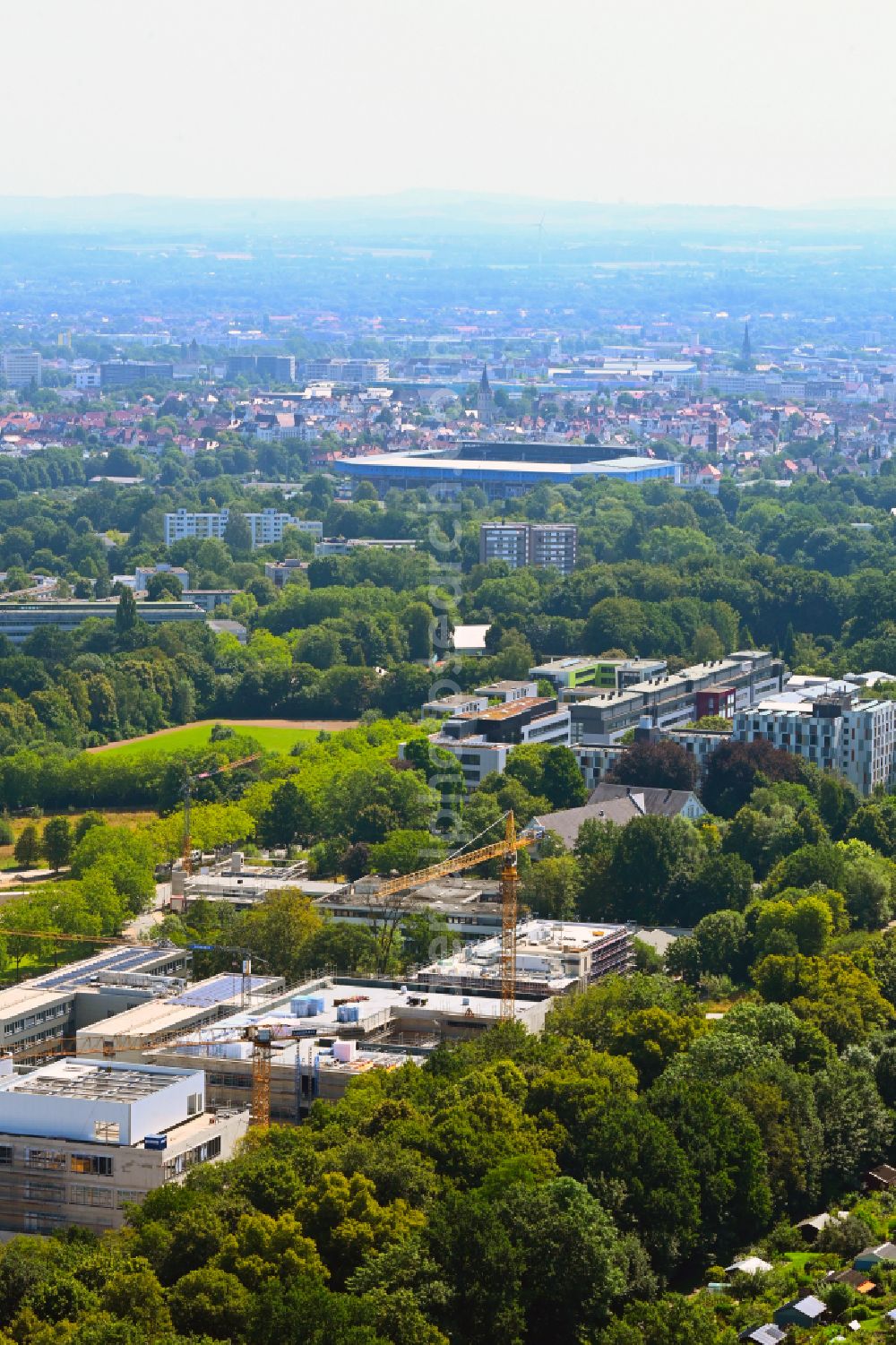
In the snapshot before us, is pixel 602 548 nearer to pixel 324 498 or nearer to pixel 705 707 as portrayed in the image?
pixel 324 498

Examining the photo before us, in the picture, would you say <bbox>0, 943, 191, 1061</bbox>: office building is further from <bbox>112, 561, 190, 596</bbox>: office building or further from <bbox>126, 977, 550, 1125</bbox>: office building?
<bbox>112, 561, 190, 596</bbox>: office building

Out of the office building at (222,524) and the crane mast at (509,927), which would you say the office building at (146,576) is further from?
the crane mast at (509,927)

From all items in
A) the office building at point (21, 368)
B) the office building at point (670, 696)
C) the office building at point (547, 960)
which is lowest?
the office building at point (21, 368)

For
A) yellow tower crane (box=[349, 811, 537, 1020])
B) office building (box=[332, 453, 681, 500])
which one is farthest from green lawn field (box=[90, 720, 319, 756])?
office building (box=[332, 453, 681, 500])

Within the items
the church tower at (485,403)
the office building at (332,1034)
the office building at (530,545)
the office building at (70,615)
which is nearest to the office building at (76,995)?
the office building at (332,1034)

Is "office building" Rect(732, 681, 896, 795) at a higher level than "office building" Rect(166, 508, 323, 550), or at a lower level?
higher

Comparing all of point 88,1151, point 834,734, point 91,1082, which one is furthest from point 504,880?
point 834,734

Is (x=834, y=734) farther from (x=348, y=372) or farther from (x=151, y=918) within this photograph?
(x=348, y=372)
